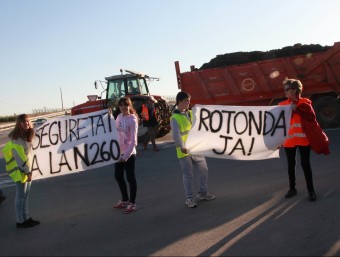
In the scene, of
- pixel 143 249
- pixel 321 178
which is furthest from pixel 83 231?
pixel 321 178

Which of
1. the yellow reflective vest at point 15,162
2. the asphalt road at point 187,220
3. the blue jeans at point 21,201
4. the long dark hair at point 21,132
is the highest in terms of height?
the long dark hair at point 21,132

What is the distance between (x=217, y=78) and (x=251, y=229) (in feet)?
38.6

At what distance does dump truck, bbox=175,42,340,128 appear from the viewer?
14703 mm

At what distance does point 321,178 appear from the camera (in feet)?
22.2

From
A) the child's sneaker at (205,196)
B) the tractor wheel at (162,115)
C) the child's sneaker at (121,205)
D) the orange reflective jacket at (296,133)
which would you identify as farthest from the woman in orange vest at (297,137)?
the tractor wheel at (162,115)

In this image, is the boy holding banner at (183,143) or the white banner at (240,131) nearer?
the boy holding banner at (183,143)

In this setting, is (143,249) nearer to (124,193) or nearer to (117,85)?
(124,193)

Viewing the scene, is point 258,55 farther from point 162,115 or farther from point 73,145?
point 73,145

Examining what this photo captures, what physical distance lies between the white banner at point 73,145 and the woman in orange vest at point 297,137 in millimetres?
2532

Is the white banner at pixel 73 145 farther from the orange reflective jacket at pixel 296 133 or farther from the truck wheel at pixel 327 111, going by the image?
the truck wheel at pixel 327 111

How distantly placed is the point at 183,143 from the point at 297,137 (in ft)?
5.28

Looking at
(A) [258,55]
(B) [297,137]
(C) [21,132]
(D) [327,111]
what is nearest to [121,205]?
(C) [21,132]

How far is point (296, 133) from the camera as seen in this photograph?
563 cm

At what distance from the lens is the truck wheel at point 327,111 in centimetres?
1439
